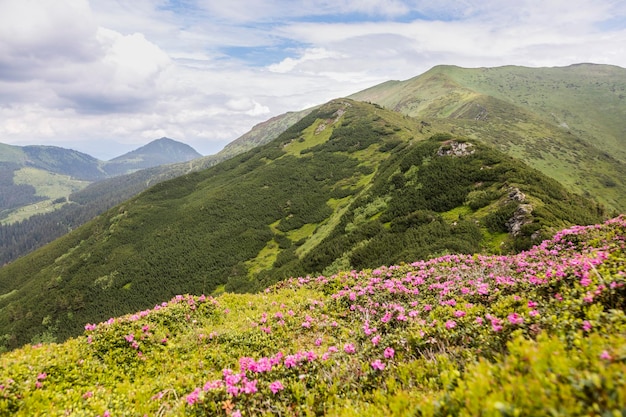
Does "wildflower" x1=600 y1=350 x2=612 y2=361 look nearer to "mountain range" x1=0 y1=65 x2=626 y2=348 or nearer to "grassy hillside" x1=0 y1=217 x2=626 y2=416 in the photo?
"grassy hillside" x1=0 y1=217 x2=626 y2=416

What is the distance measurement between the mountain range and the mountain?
0.96 feet

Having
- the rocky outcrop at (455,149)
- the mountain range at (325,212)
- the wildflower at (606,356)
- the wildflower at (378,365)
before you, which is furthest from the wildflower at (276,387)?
the rocky outcrop at (455,149)

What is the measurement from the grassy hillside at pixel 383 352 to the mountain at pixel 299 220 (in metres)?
13.7

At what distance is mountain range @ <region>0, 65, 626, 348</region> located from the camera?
2830 cm

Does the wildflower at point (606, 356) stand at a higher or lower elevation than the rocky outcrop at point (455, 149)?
lower

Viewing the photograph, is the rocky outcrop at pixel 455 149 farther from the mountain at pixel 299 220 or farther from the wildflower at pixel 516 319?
the wildflower at pixel 516 319

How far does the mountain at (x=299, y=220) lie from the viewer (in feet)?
89.9

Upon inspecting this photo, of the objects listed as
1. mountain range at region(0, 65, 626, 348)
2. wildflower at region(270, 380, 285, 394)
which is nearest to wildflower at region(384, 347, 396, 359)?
wildflower at region(270, 380, 285, 394)

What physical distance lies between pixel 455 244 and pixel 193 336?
1827cm

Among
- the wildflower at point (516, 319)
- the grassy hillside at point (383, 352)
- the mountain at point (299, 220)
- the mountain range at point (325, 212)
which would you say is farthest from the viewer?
the mountain range at point (325, 212)

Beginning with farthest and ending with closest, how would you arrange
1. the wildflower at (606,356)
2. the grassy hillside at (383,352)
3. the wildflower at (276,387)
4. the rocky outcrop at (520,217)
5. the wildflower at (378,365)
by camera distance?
1. the rocky outcrop at (520,217)
2. the wildflower at (378,365)
3. the wildflower at (276,387)
4. the grassy hillside at (383,352)
5. the wildflower at (606,356)

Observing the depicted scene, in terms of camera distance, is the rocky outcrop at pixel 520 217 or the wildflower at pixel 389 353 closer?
the wildflower at pixel 389 353

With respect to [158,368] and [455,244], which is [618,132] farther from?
[158,368]

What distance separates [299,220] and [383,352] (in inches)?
3041
